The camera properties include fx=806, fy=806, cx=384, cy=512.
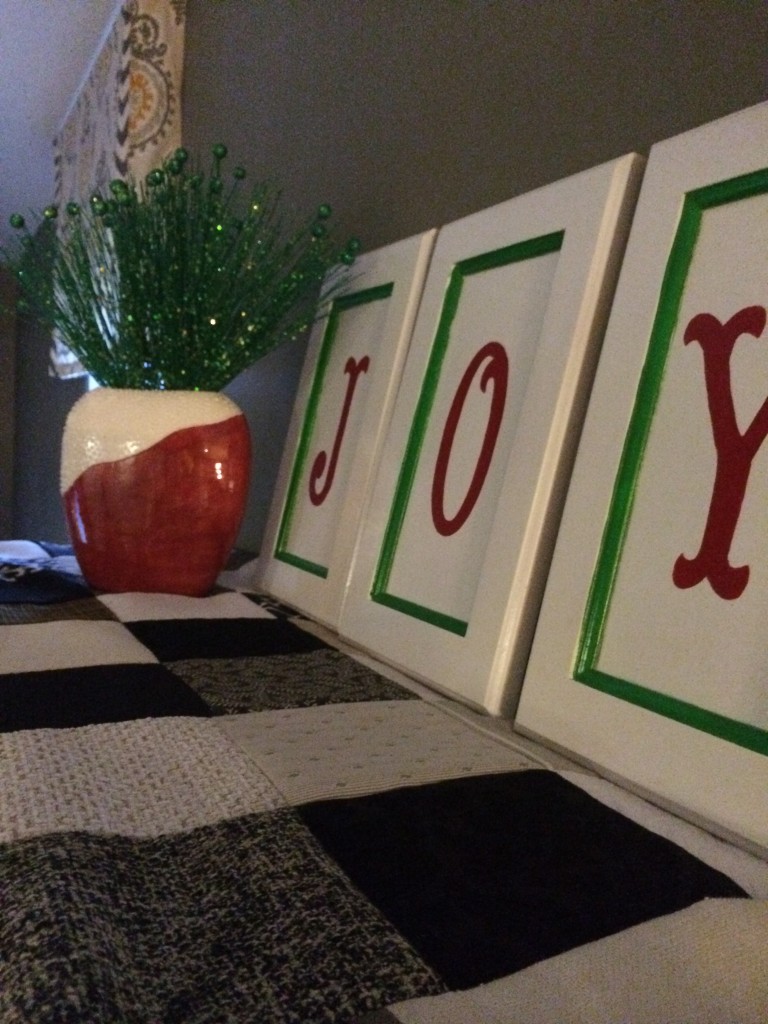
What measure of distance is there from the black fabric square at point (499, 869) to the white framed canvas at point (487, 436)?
0.58ft

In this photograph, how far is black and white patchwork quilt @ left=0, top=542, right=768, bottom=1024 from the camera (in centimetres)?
28

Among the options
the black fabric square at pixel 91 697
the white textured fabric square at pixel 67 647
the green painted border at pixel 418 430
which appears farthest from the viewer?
the green painted border at pixel 418 430

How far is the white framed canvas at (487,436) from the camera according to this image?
60 centimetres

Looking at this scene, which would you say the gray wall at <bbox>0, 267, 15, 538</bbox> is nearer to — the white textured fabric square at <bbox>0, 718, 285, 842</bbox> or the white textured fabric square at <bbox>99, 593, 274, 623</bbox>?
the white textured fabric square at <bbox>99, 593, 274, 623</bbox>

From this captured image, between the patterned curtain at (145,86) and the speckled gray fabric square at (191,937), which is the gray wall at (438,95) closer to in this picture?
the patterned curtain at (145,86)

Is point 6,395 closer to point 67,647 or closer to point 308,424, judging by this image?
point 308,424

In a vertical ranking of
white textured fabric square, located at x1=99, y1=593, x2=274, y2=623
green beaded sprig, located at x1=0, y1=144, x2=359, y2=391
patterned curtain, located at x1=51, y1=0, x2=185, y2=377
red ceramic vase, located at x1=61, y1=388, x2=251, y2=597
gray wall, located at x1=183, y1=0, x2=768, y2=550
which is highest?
patterned curtain, located at x1=51, y1=0, x2=185, y2=377

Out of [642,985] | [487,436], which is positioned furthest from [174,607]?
[642,985]

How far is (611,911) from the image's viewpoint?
1.13ft

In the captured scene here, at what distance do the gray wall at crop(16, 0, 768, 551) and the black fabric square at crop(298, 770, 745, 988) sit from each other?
512mm

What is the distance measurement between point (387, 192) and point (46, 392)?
2943mm

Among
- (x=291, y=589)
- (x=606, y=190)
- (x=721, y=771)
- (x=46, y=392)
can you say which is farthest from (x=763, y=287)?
(x=46, y=392)

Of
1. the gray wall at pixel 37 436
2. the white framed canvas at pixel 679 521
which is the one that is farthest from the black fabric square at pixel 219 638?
the gray wall at pixel 37 436

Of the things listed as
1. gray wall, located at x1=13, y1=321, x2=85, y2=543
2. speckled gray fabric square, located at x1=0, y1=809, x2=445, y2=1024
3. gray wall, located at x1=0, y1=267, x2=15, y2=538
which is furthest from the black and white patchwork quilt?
gray wall, located at x1=0, y1=267, x2=15, y2=538
